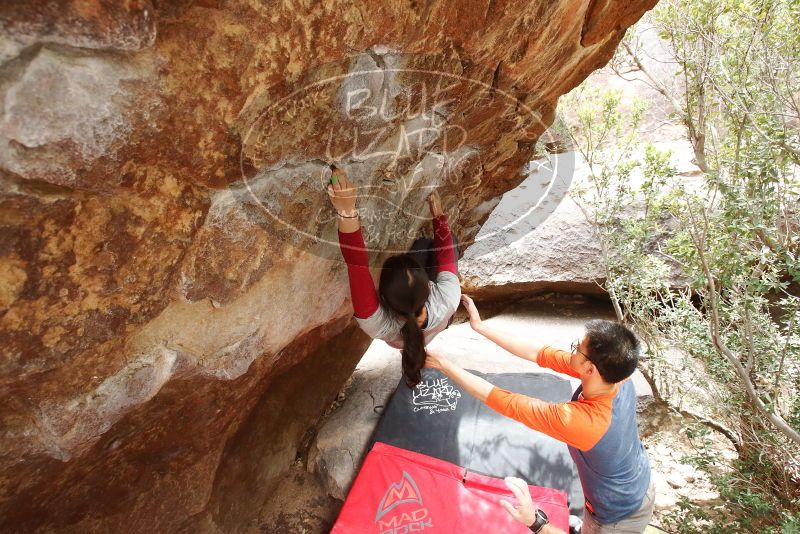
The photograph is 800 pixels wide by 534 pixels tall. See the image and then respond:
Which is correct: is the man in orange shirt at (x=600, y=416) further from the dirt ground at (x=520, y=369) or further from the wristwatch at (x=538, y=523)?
the dirt ground at (x=520, y=369)

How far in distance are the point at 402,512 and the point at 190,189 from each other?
3.08 meters

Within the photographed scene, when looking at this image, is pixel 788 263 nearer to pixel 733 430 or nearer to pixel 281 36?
pixel 733 430

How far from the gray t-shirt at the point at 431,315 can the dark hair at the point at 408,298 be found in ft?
0.31

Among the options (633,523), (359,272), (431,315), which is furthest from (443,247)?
(633,523)

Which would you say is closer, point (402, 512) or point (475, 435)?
point (402, 512)

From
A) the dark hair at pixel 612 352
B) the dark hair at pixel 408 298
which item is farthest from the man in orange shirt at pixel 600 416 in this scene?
the dark hair at pixel 408 298

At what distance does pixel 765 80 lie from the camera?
4.03 meters

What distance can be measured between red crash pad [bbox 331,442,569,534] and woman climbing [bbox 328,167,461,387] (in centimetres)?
123

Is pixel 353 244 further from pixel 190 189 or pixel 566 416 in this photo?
pixel 566 416

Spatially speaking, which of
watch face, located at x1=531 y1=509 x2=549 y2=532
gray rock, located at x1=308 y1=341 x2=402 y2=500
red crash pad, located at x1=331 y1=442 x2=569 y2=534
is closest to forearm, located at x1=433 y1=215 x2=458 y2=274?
watch face, located at x1=531 y1=509 x2=549 y2=532

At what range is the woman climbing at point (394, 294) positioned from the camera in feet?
8.76

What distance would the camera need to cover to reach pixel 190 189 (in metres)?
2.04

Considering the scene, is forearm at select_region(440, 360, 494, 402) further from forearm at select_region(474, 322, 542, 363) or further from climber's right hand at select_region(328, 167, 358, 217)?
climber's right hand at select_region(328, 167, 358, 217)

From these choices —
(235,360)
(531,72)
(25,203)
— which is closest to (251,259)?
(235,360)
